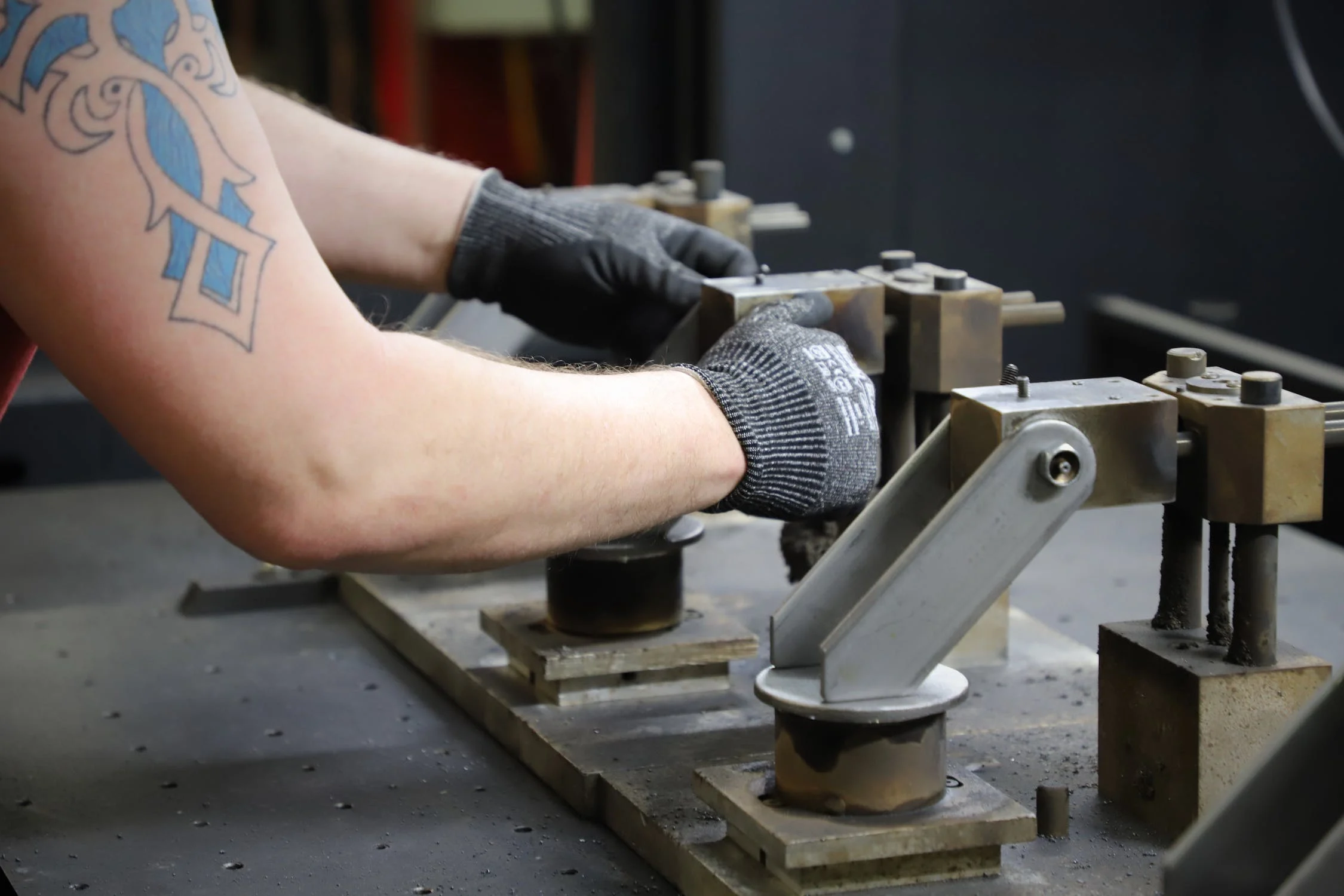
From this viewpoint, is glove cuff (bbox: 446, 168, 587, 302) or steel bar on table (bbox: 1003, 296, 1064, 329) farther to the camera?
glove cuff (bbox: 446, 168, 587, 302)

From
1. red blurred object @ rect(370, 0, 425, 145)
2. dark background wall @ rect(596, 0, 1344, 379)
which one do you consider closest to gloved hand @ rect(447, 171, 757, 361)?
dark background wall @ rect(596, 0, 1344, 379)

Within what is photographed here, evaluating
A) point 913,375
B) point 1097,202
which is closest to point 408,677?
point 913,375

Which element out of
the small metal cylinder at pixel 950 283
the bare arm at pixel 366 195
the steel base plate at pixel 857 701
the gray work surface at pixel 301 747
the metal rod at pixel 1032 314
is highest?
the bare arm at pixel 366 195

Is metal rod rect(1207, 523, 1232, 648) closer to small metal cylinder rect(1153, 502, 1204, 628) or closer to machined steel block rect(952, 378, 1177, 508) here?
small metal cylinder rect(1153, 502, 1204, 628)

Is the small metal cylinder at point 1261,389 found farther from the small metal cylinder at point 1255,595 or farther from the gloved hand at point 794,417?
the gloved hand at point 794,417

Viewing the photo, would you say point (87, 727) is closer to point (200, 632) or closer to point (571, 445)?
point (200, 632)

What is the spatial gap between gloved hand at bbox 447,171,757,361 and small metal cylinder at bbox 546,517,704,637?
0.23m

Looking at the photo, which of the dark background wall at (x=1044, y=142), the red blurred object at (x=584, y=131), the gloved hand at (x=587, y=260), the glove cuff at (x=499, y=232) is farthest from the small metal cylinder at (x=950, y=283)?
the red blurred object at (x=584, y=131)

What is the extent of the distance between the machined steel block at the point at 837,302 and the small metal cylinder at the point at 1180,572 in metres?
0.29

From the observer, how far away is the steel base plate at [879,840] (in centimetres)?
96

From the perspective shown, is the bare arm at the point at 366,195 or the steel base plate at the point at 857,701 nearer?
the steel base plate at the point at 857,701

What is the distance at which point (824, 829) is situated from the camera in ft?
3.20

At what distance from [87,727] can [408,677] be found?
26cm

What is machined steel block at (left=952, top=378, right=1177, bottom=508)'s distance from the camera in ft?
3.12
